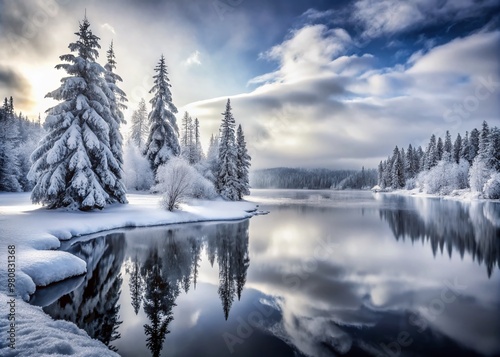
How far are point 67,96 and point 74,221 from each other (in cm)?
1075

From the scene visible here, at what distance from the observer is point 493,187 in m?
51.8

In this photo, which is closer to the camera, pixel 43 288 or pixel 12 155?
pixel 43 288

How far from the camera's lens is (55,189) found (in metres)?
19.6

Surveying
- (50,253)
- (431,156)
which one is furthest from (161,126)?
(431,156)

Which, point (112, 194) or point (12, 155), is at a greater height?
point (12, 155)

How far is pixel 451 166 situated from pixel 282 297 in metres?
79.7

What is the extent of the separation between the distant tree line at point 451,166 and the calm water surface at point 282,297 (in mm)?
48461

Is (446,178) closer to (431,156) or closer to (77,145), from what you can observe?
(431,156)

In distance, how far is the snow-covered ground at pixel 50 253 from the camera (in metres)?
4.93

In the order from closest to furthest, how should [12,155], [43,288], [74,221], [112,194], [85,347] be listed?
[85,347]
[43,288]
[74,221]
[112,194]
[12,155]

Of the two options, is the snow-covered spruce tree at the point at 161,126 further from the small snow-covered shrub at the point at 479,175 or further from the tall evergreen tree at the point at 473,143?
the tall evergreen tree at the point at 473,143

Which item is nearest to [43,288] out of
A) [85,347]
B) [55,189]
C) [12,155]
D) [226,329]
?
[85,347]

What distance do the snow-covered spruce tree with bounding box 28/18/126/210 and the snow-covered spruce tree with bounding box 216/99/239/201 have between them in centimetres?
2184

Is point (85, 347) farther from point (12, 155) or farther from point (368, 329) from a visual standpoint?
point (12, 155)
